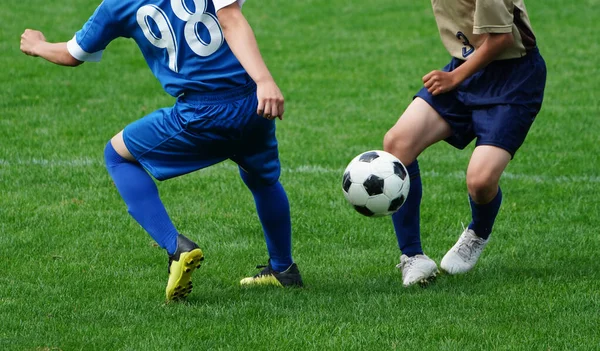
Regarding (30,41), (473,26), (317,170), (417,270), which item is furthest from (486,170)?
(317,170)

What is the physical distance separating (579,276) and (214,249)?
2.06 metres

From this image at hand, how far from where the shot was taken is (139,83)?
11.0 m

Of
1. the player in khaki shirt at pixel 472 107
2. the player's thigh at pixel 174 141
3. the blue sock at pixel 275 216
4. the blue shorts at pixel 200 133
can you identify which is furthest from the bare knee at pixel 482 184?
the player's thigh at pixel 174 141

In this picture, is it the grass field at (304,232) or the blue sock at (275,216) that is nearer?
the grass field at (304,232)

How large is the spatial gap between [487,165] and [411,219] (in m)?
0.53

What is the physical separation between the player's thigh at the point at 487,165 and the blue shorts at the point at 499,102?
0.10ft

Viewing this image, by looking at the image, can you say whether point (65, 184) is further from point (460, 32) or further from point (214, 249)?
point (460, 32)

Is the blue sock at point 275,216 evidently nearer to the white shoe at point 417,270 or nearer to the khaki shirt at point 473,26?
the white shoe at point 417,270

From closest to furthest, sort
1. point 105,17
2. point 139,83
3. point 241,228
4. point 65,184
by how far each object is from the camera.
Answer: point 105,17, point 241,228, point 65,184, point 139,83

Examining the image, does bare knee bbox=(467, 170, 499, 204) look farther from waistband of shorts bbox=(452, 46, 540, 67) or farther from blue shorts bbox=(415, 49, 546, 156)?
waistband of shorts bbox=(452, 46, 540, 67)

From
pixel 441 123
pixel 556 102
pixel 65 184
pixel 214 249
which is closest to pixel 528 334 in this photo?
pixel 441 123

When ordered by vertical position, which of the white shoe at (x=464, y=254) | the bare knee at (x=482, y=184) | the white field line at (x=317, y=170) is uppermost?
the bare knee at (x=482, y=184)

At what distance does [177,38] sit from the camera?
461 cm

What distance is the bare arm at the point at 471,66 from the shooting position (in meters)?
5.00
